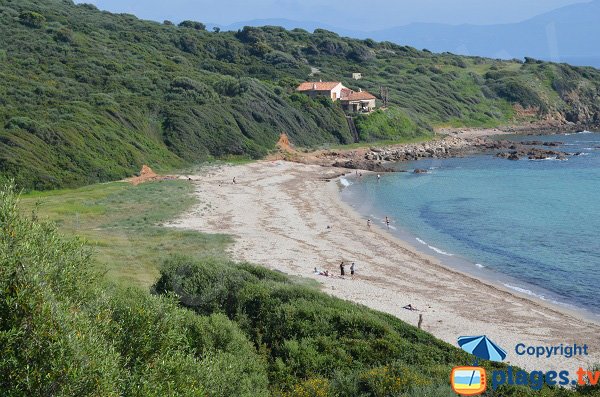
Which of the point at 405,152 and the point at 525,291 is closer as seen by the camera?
the point at 525,291

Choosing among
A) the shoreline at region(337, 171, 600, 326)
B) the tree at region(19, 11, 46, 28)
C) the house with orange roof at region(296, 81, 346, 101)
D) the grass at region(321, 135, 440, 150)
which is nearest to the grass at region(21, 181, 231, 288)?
the shoreline at region(337, 171, 600, 326)

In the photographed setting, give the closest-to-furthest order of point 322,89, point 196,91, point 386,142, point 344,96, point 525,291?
1. point 525,291
2. point 196,91
3. point 386,142
4. point 322,89
5. point 344,96

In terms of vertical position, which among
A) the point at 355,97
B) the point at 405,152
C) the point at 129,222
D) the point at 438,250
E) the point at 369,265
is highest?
the point at 355,97

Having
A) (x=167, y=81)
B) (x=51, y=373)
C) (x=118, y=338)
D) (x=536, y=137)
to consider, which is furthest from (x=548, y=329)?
(x=536, y=137)

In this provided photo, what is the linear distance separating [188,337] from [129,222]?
2617 cm

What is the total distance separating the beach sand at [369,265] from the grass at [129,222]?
169 cm

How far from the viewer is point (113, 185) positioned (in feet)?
170

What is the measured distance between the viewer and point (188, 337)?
572 inches

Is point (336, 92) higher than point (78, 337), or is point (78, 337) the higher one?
point (336, 92)

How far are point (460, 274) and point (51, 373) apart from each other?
2677cm

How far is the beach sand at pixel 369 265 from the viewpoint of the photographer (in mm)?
23266

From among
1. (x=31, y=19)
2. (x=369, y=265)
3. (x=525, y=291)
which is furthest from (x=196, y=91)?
(x=525, y=291)

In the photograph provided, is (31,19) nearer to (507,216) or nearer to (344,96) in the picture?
(344,96)

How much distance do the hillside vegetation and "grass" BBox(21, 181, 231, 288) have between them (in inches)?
278
